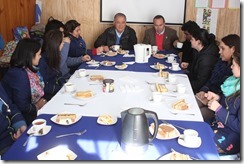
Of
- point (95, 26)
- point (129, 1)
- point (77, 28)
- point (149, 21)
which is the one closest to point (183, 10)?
point (149, 21)

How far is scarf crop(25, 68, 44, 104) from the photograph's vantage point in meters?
2.10

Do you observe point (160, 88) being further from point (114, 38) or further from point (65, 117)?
point (114, 38)

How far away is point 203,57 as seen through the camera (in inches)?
101

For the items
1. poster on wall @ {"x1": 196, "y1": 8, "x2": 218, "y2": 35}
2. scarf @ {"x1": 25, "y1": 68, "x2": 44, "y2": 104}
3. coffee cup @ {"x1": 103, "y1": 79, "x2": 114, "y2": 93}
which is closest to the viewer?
coffee cup @ {"x1": 103, "y1": 79, "x2": 114, "y2": 93}

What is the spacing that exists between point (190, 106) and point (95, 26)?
2.91 meters

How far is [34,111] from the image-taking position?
205 centimetres

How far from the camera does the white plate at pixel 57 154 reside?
3.75 ft

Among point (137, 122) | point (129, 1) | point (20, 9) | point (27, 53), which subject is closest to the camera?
point (137, 122)

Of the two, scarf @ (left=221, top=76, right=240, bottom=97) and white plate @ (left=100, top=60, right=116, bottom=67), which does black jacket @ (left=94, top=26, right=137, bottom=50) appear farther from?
scarf @ (left=221, top=76, right=240, bottom=97)

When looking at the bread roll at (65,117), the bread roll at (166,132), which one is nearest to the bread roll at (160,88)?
the bread roll at (166,132)

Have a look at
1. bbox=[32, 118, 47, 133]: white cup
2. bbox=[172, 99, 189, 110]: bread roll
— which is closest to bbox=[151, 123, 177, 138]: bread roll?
bbox=[172, 99, 189, 110]: bread roll

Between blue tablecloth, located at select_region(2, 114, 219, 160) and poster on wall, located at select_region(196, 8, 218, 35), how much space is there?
3.01m

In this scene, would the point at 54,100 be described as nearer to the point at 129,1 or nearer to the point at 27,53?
the point at 27,53

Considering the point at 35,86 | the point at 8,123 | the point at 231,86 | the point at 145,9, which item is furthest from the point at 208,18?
the point at 8,123
